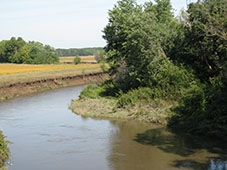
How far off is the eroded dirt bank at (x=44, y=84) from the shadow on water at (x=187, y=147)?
2384 cm

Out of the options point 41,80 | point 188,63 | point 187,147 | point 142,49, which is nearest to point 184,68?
point 188,63

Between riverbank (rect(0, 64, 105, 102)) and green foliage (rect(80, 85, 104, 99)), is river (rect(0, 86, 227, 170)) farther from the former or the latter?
riverbank (rect(0, 64, 105, 102))

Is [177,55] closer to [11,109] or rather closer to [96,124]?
[96,124]

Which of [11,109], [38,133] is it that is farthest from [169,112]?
[11,109]

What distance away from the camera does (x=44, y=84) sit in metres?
51.7

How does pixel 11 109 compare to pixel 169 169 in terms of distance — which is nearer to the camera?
pixel 169 169

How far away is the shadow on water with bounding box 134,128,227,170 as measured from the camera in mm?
16891

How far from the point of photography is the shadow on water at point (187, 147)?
16.9 metres

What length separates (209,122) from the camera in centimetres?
2212

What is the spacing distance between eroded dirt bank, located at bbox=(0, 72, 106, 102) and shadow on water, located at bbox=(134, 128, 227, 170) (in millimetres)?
23841

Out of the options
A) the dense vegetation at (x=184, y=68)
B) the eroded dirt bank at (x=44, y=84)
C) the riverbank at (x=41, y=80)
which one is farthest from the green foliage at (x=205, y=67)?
the riverbank at (x=41, y=80)

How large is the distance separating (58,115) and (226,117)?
46.9 ft

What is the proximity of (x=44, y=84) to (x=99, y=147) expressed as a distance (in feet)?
107

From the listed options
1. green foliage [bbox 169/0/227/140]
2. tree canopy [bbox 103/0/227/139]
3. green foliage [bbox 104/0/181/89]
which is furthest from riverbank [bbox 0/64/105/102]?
green foliage [bbox 169/0/227/140]
